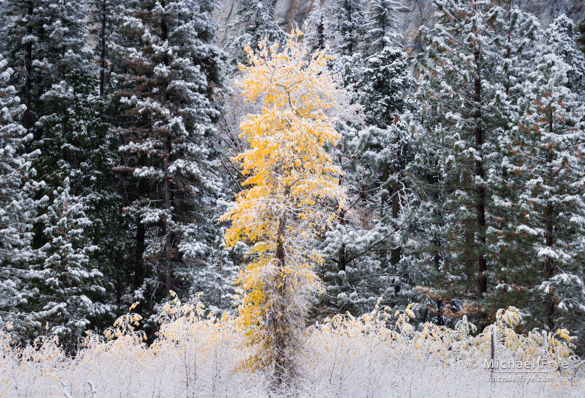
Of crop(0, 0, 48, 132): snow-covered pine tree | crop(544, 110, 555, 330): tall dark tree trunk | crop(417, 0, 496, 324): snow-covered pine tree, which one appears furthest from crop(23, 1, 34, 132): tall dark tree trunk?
crop(544, 110, 555, 330): tall dark tree trunk

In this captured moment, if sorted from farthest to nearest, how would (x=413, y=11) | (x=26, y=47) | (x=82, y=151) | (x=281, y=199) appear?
(x=413, y=11)
(x=26, y=47)
(x=82, y=151)
(x=281, y=199)

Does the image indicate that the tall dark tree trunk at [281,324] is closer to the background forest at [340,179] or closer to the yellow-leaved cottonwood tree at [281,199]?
the yellow-leaved cottonwood tree at [281,199]

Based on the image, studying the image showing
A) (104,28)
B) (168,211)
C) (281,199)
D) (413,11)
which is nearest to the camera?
(281,199)

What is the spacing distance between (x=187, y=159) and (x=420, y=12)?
3087cm

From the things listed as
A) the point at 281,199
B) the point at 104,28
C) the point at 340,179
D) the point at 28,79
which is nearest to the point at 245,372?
the point at 281,199

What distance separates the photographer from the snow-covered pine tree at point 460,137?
14148 millimetres

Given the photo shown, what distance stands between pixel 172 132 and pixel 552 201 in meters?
12.6

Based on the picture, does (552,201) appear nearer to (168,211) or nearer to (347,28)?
(168,211)

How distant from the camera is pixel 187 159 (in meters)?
17.2

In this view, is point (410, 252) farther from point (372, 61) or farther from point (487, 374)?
point (372, 61)

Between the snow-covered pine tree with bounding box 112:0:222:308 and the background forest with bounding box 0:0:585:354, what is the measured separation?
0.09 metres

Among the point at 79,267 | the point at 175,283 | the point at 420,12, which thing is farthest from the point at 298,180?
the point at 420,12

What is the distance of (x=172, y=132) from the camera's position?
651 inches

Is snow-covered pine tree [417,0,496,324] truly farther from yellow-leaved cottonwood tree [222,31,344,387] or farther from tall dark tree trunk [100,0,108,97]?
tall dark tree trunk [100,0,108,97]
